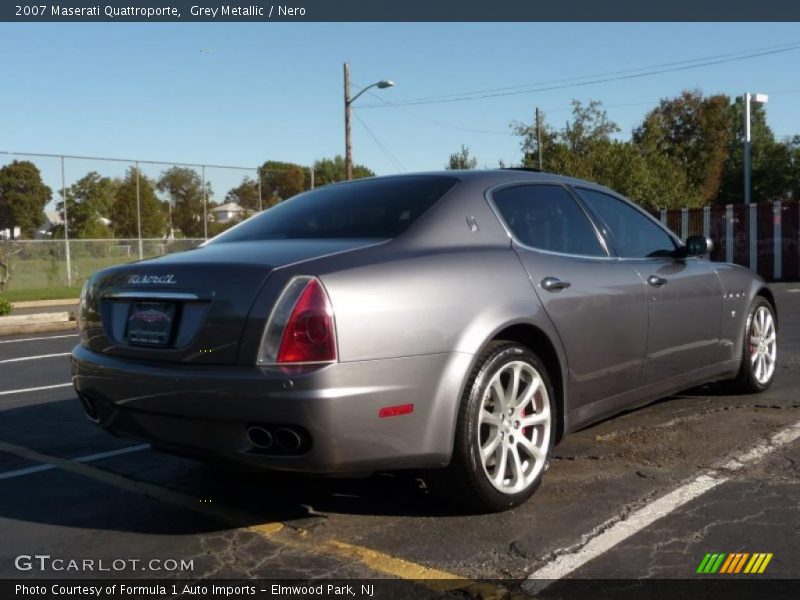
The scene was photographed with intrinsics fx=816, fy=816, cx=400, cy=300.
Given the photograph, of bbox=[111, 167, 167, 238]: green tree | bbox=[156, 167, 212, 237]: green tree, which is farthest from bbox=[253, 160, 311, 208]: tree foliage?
bbox=[111, 167, 167, 238]: green tree

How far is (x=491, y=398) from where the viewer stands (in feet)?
11.5

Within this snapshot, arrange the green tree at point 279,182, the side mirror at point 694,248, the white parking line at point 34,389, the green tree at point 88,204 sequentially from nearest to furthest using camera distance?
the side mirror at point 694,248, the white parking line at point 34,389, the green tree at point 88,204, the green tree at point 279,182

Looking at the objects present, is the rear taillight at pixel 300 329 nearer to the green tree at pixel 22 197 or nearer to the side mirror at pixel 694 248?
the side mirror at pixel 694 248

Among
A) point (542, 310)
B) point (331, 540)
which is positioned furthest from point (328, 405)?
point (542, 310)

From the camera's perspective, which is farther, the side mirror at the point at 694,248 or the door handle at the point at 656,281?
the side mirror at the point at 694,248

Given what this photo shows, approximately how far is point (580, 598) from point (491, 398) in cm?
102

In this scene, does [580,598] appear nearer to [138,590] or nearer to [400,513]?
[400,513]

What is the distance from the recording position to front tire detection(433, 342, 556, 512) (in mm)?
3312

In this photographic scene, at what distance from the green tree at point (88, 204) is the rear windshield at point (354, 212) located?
2584 cm

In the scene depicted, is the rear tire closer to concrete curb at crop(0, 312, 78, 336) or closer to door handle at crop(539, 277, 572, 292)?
door handle at crop(539, 277, 572, 292)

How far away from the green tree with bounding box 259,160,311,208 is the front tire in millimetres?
29650

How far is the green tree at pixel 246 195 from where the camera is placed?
33.7 m

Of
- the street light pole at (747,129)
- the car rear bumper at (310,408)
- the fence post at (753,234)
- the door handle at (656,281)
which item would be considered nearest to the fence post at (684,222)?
the fence post at (753,234)

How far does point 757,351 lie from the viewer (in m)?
5.71
